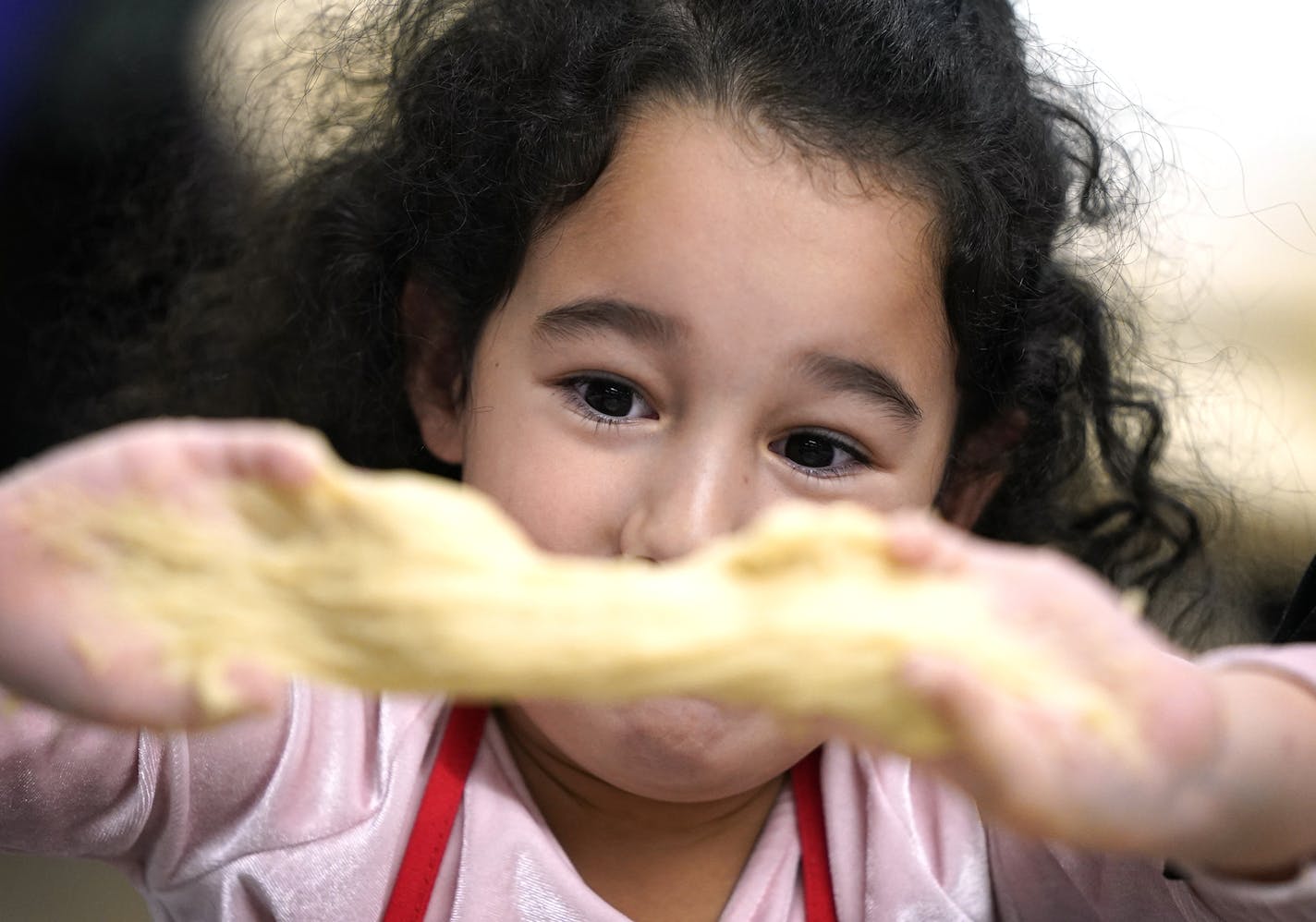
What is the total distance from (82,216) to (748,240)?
79 cm

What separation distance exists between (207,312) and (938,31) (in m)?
0.67

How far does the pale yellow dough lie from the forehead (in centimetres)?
32

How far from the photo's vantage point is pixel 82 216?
1.25 m

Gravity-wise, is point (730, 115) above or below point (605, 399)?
above

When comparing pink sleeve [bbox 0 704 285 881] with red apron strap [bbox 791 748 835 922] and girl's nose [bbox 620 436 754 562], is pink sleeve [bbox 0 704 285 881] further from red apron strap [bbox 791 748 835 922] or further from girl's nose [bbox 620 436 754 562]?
red apron strap [bbox 791 748 835 922]

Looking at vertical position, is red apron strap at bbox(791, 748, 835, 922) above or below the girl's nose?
below

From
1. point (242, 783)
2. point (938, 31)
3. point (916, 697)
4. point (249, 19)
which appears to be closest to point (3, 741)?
point (242, 783)

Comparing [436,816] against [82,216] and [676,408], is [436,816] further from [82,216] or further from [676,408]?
[82,216]

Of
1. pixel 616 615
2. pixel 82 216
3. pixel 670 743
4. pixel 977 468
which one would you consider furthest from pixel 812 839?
pixel 82 216

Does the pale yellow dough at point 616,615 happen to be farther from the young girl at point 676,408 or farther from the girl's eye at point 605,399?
the girl's eye at point 605,399

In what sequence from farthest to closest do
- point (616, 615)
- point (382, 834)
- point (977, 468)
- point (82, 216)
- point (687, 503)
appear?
point (82, 216)
point (977, 468)
point (382, 834)
point (687, 503)
point (616, 615)

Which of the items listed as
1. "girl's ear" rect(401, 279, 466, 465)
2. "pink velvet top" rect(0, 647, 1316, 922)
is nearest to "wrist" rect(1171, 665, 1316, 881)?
"pink velvet top" rect(0, 647, 1316, 922)

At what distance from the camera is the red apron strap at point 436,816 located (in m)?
0.82

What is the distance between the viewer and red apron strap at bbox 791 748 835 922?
87cm
